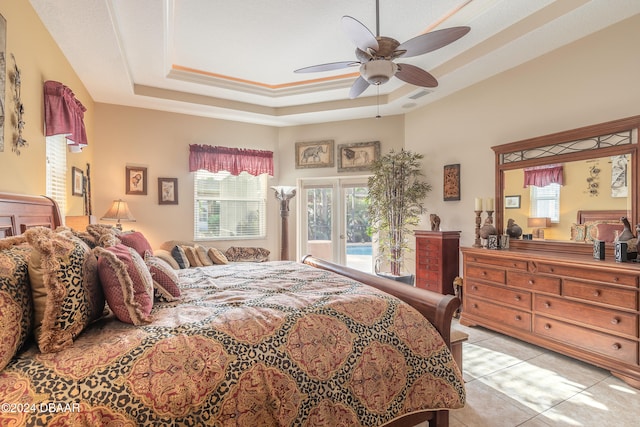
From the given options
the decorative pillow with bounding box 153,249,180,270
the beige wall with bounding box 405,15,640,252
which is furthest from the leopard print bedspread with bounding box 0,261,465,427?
the beige wall with bounding box 405,15,640,252

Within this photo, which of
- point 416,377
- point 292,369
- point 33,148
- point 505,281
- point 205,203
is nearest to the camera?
point 292,369

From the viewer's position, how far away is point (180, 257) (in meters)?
3.93

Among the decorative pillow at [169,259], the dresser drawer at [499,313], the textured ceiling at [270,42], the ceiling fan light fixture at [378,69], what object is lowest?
the dresser drawer at [499,313]

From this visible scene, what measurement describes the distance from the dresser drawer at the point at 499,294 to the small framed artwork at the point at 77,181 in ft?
15.0

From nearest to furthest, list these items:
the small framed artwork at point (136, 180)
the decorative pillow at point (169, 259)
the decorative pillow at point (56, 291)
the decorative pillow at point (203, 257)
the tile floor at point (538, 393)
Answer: the decorative pillow at point (56, 291) → the tile floor at point (538, 393) → the decorative pillow at point (169, 259) → the decorative pillow at point (203, 257) → the small framed artwork at point (136, 180)

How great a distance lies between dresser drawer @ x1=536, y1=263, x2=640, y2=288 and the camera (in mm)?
2266

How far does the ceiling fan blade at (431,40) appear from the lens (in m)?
2.12

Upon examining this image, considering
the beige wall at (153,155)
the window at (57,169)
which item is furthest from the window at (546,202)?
the window at (57,169)

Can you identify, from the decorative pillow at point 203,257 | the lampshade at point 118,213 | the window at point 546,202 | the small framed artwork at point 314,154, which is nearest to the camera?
the window at point 546,202

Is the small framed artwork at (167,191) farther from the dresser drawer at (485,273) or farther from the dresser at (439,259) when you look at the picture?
the dresser drawer at (485,273)

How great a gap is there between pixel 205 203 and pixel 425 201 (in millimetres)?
3491

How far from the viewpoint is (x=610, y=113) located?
9.04 ft

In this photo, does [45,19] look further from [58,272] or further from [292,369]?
[292,369]

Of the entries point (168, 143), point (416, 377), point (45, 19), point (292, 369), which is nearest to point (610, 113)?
A: point (416, 377)
